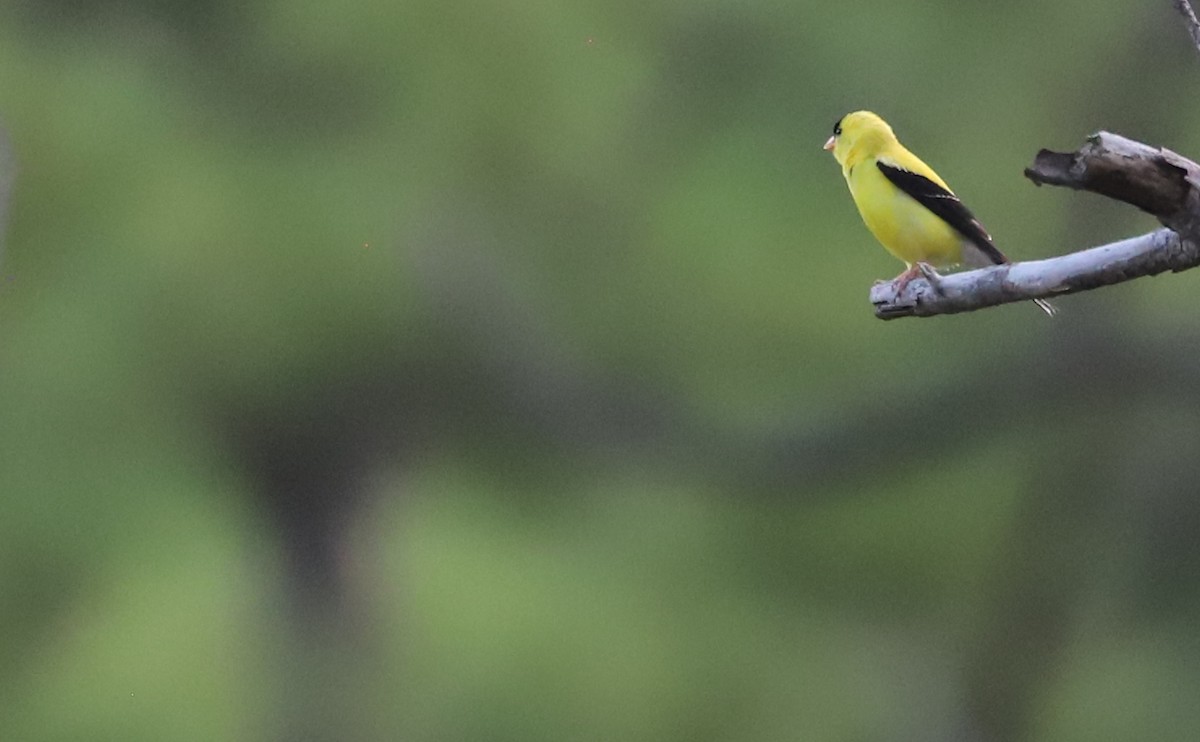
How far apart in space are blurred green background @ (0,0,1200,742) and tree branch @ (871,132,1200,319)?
1704mm

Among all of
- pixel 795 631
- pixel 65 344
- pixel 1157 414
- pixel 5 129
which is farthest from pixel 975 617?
pixel 5 129

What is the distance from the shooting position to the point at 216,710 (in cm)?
358

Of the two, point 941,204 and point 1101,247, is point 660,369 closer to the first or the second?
point 941,204

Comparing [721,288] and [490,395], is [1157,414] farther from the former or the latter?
[490,395]

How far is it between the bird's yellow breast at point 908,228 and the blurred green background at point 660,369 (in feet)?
4.33

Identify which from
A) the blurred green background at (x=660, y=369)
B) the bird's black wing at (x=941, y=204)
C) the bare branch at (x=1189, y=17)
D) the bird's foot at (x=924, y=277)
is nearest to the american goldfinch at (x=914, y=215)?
the bird's black wing at (x=941, y=204)

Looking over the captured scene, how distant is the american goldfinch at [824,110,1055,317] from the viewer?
236 cm

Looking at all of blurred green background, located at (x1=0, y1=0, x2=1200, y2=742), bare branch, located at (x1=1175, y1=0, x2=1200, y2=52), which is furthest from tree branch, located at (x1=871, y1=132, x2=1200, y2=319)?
blurred green background, located at (x1=0, y1=0, x2=1200, y2=742)

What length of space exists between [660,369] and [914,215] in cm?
147

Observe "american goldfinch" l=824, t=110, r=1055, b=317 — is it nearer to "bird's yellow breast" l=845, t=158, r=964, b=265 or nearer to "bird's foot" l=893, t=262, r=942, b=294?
"bird's yellow breast" l=845, t=158, r=964, b=265

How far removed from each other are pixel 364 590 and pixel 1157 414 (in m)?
2.10

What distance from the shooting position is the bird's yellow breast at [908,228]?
235 centimetres

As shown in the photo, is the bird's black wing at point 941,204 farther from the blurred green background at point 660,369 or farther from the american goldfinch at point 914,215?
the blurred green background at point 660,369

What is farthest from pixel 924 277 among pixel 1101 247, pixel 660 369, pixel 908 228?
pixel 660 369
